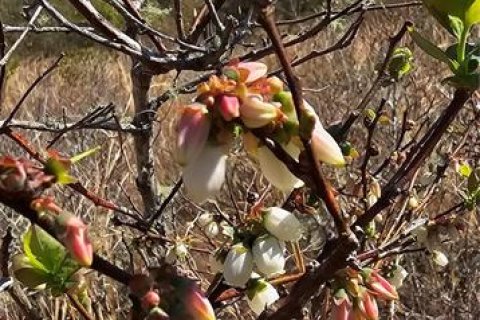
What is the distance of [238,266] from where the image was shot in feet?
2.67

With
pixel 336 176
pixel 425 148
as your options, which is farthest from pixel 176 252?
pixel 336 176

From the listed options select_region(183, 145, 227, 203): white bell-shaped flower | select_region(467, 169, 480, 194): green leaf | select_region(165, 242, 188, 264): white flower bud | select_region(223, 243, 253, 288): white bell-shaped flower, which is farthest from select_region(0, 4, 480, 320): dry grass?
select_region(183, 145, 227, 203): white bell-shaped flower

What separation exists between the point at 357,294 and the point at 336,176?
6.62 feet

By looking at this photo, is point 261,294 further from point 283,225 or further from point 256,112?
point 256,112

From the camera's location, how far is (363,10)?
140cm

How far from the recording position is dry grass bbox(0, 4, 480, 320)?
224 cm

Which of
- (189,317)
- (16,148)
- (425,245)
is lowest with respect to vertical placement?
(16,148)

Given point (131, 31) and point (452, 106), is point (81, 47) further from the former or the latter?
point (452, 106)

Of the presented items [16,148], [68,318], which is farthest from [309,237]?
[16,148]

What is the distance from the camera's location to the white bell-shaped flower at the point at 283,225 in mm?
787

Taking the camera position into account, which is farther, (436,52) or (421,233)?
(421,233)

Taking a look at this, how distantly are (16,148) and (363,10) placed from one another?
7.50 feet

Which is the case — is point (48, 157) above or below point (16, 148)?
above

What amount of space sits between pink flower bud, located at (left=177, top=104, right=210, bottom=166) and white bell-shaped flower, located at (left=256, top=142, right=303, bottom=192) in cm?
5
